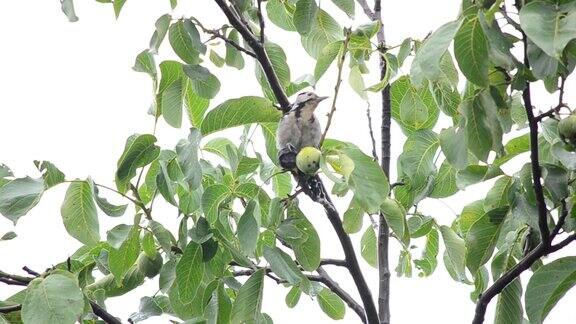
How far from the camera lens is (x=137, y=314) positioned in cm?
268

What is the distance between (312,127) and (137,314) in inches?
30.6

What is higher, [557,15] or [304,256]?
[557,15]

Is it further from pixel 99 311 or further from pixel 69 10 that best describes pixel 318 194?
pixel 69 10

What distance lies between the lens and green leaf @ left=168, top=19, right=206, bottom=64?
229cm

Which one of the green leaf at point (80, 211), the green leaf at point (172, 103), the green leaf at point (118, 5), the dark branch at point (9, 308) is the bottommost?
the dark branch at point (9, 308)

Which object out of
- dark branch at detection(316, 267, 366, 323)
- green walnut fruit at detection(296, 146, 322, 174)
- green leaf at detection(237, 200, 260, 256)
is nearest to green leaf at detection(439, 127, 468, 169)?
green walnut fruit at detection(296, 146, 322, 174)

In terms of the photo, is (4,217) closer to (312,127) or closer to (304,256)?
(304,256)

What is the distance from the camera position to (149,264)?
2.52 metres

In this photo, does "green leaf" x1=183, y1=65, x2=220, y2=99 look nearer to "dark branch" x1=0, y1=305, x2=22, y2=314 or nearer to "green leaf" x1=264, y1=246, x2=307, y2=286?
"green leaf" x1=264, y1=246, x2=307, y2=286

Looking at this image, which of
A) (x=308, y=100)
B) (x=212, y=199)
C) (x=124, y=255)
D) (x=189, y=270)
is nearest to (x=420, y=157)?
(x=308, y=100)

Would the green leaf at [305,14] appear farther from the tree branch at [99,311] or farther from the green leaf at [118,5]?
the tree branch at [99,311]

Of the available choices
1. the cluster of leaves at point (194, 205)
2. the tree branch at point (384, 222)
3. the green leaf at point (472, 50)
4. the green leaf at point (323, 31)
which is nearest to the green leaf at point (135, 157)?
the cluster of leaves at point (194, 205)

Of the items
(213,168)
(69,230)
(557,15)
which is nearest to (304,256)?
(213,168)

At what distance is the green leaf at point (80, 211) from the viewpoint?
2354 mm
